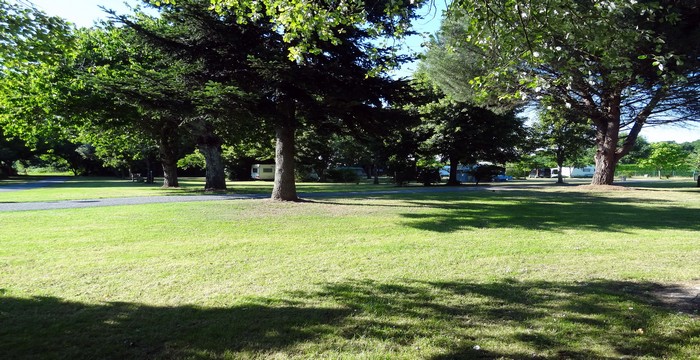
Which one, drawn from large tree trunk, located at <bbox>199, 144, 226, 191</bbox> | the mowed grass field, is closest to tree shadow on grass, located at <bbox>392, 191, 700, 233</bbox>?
the mowed grass field

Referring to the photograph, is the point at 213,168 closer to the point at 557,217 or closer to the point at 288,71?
the point at 288,71

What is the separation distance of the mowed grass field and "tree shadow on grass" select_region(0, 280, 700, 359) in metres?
0.02

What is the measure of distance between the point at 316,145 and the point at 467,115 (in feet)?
55.9

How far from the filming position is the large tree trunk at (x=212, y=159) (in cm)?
2356

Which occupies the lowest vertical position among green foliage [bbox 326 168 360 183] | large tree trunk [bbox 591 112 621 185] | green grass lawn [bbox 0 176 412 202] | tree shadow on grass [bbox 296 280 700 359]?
tree shadow on grass [bbox 296 280 700 359]

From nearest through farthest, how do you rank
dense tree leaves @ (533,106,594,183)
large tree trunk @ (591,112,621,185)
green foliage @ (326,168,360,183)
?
1. large tree trunk @ (591,112,621,185)
2. dense tree leaves @ (533,106,594,183)
3. green foliage @ (326,168,360,183)

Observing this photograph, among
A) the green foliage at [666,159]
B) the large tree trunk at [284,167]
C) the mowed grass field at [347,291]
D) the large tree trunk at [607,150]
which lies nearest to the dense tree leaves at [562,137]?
the large tree trunk at [607,150]

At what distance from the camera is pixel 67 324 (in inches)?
155

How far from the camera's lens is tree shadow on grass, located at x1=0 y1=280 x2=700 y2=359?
3402 millimetres

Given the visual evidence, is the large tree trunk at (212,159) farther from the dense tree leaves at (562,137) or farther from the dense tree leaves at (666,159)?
the dense tree leaves at (666,159)

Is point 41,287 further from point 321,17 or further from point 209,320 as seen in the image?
point 321,17

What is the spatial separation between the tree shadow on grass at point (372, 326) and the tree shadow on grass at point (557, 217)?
5.13 metres

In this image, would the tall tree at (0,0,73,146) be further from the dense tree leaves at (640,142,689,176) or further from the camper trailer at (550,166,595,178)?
the dense tree leaves at (640,142,689,176)

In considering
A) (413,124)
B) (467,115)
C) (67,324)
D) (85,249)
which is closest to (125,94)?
(85,249)
